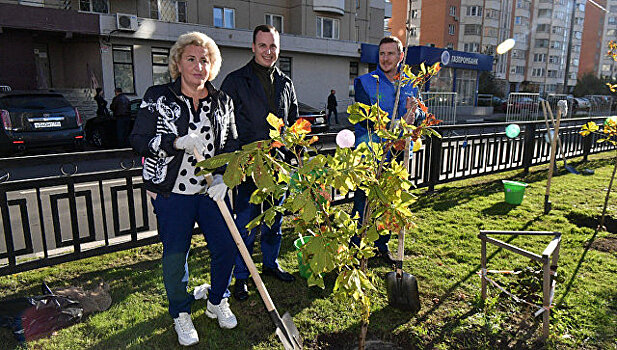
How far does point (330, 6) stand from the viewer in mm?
26156

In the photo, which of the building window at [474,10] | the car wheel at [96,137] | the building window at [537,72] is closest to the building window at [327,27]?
the car wheel at [96,137]

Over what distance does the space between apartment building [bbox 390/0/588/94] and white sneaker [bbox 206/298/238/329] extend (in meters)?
48.8

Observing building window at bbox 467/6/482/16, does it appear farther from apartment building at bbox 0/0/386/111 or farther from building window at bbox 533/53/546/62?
apartment building at bbox 0/0/386/111

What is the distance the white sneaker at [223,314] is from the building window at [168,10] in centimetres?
2136

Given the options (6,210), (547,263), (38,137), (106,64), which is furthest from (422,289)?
(106,64)

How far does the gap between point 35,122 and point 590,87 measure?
209ft

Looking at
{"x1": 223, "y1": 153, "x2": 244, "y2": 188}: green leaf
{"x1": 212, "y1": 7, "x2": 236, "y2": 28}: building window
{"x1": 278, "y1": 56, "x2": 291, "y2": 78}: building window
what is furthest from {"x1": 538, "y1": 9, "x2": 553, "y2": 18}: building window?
{"x1": 223, "y1": 153, "x2": 244, "y2": 188}: green leaf

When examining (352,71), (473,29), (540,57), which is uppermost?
(473,29)

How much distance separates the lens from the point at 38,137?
32.8 feet

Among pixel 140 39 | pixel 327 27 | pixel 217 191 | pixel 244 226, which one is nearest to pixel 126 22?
pixel 140 39

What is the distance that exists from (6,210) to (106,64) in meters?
17.4

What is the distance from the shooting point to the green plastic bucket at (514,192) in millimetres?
6004

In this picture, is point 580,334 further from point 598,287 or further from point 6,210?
point 6,210

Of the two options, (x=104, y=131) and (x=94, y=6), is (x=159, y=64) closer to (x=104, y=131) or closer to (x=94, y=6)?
(x=94, y=6)
